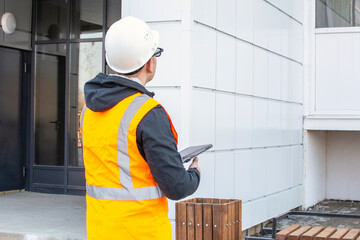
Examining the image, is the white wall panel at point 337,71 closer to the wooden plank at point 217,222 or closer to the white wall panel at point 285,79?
the white wall panel at point 285,79

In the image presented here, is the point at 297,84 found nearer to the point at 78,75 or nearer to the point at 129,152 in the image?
the point at 78,75

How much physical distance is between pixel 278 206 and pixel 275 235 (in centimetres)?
454

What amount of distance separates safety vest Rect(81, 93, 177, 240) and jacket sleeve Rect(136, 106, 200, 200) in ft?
0.10

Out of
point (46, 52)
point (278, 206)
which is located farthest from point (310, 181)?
point (46, 52)

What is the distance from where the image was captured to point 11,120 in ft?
34.2

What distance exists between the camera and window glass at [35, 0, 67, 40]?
34.0 feet

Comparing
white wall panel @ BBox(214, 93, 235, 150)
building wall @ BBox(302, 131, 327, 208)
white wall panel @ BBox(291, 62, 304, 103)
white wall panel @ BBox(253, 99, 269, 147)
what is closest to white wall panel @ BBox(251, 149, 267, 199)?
white wall panel @ BBox(253, 99, 269, 147)

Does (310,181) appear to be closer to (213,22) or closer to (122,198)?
(213,22)

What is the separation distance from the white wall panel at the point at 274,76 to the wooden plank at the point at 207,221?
416 centimetres

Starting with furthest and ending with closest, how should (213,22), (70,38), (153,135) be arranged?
1. (70,38)
2. (213,22)
3. (153,135)

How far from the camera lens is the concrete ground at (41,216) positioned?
6648 mm

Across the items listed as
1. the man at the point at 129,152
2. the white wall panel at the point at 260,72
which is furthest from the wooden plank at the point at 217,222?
the white wall panel at the point at 260,72

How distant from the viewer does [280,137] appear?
31.2 ft

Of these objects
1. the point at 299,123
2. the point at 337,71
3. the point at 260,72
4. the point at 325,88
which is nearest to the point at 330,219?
the point at 299,123
